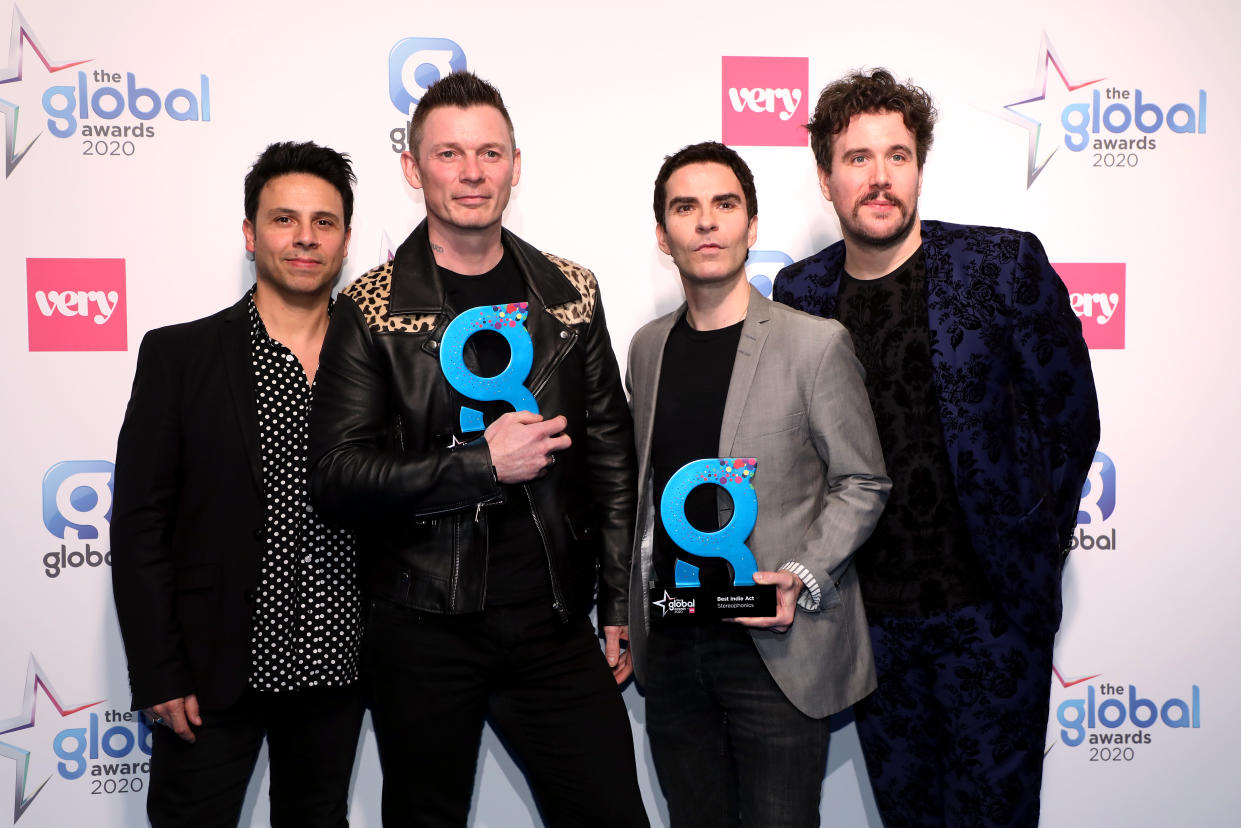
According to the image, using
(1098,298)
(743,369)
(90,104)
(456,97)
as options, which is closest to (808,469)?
(743,369)

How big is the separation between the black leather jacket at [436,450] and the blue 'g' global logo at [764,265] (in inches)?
31.4

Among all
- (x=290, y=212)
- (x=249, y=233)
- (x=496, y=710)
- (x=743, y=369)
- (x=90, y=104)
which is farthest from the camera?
(x=90, y=104)

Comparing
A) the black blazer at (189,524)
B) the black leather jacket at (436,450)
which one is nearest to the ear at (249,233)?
the black blazer at (189,524)

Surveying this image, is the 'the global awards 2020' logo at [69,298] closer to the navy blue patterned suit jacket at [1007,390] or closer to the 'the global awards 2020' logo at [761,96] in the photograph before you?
the 'the global awards 2020' logo at [761,96]

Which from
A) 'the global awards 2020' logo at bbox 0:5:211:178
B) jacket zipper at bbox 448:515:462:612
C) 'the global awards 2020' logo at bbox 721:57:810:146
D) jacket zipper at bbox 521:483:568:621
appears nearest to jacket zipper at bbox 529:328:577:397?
jacket zipper at bbox 521:483:568:621

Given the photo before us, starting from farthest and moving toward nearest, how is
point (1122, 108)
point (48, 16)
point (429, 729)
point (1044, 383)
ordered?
point (1122, 108) < point (48, 16) < point (1044, 383) < point (429, 729)

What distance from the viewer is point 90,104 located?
261 cm

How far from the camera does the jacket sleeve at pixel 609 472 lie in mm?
2143

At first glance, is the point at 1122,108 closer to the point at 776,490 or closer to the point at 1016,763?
the point at 776,490

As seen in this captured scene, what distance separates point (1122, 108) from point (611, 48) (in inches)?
65.6

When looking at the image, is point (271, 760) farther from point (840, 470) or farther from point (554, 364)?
point (840, 470)

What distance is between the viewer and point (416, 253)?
6.67 ft

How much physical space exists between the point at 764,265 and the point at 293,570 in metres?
1.67

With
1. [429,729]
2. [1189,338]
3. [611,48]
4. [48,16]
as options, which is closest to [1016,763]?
[429,729]
